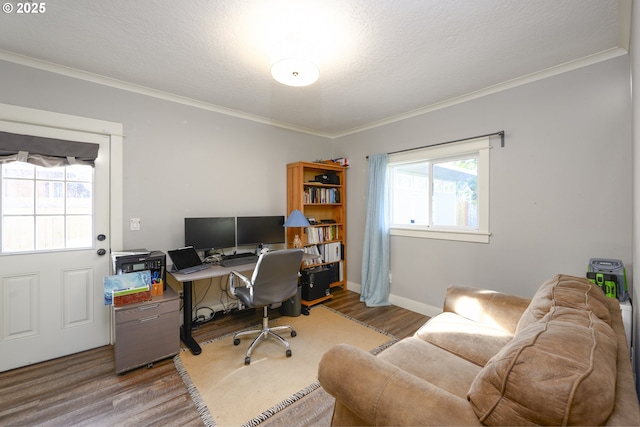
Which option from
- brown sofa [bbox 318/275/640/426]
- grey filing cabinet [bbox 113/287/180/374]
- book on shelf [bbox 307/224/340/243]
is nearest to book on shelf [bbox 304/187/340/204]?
book on shelf [bbox 307/224/340/243]

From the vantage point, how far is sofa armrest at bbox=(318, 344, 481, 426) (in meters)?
0.85

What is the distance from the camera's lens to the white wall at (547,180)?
2.04 metres

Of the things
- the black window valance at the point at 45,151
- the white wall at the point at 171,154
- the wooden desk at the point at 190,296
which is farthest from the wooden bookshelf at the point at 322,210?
the black window valance at the point at 45,151

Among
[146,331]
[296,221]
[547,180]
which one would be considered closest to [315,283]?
[296,221]

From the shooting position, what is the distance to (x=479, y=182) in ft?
9.07

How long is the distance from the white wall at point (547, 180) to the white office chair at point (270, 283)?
1.71 meters

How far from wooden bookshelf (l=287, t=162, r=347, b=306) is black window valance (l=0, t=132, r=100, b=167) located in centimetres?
210

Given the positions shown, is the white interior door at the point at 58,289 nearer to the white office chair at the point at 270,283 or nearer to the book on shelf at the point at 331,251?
the white office chair at the point at 270,283

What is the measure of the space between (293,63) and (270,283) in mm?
1722

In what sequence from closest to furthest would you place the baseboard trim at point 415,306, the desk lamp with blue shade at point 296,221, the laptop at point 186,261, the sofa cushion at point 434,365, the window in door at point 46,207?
the sofa cushion at point 434,365 < the window in door at point 46,207 < the laptop at point 186,261 < the baseboard trim at point 415,306 < the desk lamp with blue shade at point 296,221

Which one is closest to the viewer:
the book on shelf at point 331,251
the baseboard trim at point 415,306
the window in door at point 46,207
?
the window in door at point 46,207

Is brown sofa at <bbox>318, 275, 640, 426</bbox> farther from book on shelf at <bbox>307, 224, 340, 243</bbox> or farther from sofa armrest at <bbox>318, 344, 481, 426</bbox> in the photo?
book on shelf at <bbox>307, 224, 340, 243</bbox>

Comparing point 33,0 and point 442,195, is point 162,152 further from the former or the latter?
point 442,195

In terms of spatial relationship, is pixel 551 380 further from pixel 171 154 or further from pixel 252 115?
pixel 252 115
